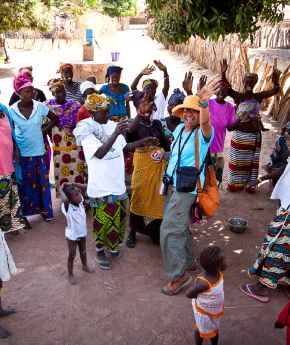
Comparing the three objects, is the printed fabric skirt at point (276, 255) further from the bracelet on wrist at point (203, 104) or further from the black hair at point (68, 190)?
the black hair at point (68, 190)

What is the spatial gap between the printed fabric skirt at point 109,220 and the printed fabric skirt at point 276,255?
146cm

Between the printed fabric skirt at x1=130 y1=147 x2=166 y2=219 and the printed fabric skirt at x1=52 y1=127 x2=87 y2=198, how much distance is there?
120 centimetres

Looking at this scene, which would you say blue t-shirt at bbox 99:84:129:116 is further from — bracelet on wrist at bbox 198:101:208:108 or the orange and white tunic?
the orange and white tunic

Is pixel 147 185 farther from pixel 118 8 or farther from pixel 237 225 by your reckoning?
pixel 118 8

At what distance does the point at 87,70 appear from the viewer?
13148 millimetres

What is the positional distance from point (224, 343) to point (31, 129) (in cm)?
315

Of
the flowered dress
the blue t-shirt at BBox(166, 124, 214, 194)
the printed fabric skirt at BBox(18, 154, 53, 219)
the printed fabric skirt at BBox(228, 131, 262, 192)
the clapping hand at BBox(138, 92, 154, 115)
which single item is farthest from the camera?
the printed fabric skirt at BBox(228, 131, 262, 192)

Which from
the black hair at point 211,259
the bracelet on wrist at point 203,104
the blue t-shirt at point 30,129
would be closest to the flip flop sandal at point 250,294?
the black hair at point 211,259

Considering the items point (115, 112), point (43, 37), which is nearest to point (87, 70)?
point (115, 112)

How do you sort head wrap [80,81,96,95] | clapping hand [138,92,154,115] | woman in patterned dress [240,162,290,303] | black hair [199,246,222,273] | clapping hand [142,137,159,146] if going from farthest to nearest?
head wrap [80,81,96,95] → clapping hand [142,137,159,146] → clapping hand [138,92,154,115] → woman in patterned dress [240,162,290,303] → black hair [199,246,222,273]

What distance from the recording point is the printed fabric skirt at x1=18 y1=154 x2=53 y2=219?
4891 mm

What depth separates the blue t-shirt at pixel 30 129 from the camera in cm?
461

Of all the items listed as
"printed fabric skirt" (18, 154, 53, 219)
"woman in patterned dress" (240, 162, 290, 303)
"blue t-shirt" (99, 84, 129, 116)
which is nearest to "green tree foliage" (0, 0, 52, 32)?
"blue t-shirt" (99, 84, 129, 116)

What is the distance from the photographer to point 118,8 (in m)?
37.9
